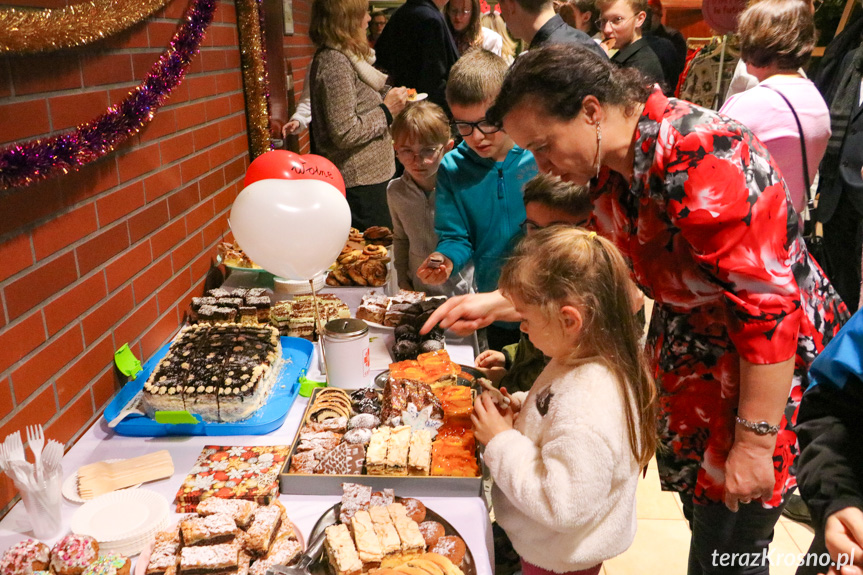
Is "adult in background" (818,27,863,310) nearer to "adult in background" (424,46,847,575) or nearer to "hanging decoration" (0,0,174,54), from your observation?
"adult in background" (424,46,847,575)

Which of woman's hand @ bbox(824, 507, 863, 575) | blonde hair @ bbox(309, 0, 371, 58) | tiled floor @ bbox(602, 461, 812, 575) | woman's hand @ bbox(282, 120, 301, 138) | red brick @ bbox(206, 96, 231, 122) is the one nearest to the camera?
woman's hand @ bbox(824, 507, 863, 575)

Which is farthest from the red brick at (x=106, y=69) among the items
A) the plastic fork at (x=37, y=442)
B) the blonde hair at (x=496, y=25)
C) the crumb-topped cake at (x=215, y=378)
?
the blonde hair at (x=496, y=25)

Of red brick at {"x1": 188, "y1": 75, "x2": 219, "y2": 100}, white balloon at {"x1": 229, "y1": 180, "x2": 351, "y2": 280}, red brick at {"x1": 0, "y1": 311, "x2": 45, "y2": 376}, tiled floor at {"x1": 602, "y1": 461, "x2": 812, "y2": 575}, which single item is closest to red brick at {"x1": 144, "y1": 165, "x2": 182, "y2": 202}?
red brick at {"x1": 188, "y1": 75, "x2": 219, "y2": 100}

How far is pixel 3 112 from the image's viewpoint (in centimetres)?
141

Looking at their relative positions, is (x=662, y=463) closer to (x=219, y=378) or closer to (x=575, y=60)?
(x=575, y=60)

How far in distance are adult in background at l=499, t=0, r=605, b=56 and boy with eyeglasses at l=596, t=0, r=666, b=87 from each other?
1.16 metres

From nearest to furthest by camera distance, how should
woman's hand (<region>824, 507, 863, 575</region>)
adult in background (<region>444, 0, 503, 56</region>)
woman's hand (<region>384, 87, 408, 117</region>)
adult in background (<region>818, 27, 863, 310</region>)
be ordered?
woman's hand (<region>824, 507, 863, 575</region>) < adult in background (<region>818, 27, 863, 310</region>) < woman's hand (<region>384, 87, 408, 117</region>) < adult in background (<region>444, 0, 503, 56</region>)

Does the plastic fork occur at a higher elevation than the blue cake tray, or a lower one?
higher

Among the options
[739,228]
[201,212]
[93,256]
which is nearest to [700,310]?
[739,228]

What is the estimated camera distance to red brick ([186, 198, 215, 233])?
2547mm

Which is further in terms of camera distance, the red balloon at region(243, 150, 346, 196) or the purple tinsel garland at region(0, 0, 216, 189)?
the red balloon at region(243, 150, 346, 196)

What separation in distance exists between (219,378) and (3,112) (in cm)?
82

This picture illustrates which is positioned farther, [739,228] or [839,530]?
[739,228]

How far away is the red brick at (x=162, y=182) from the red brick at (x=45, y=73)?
0.48m
